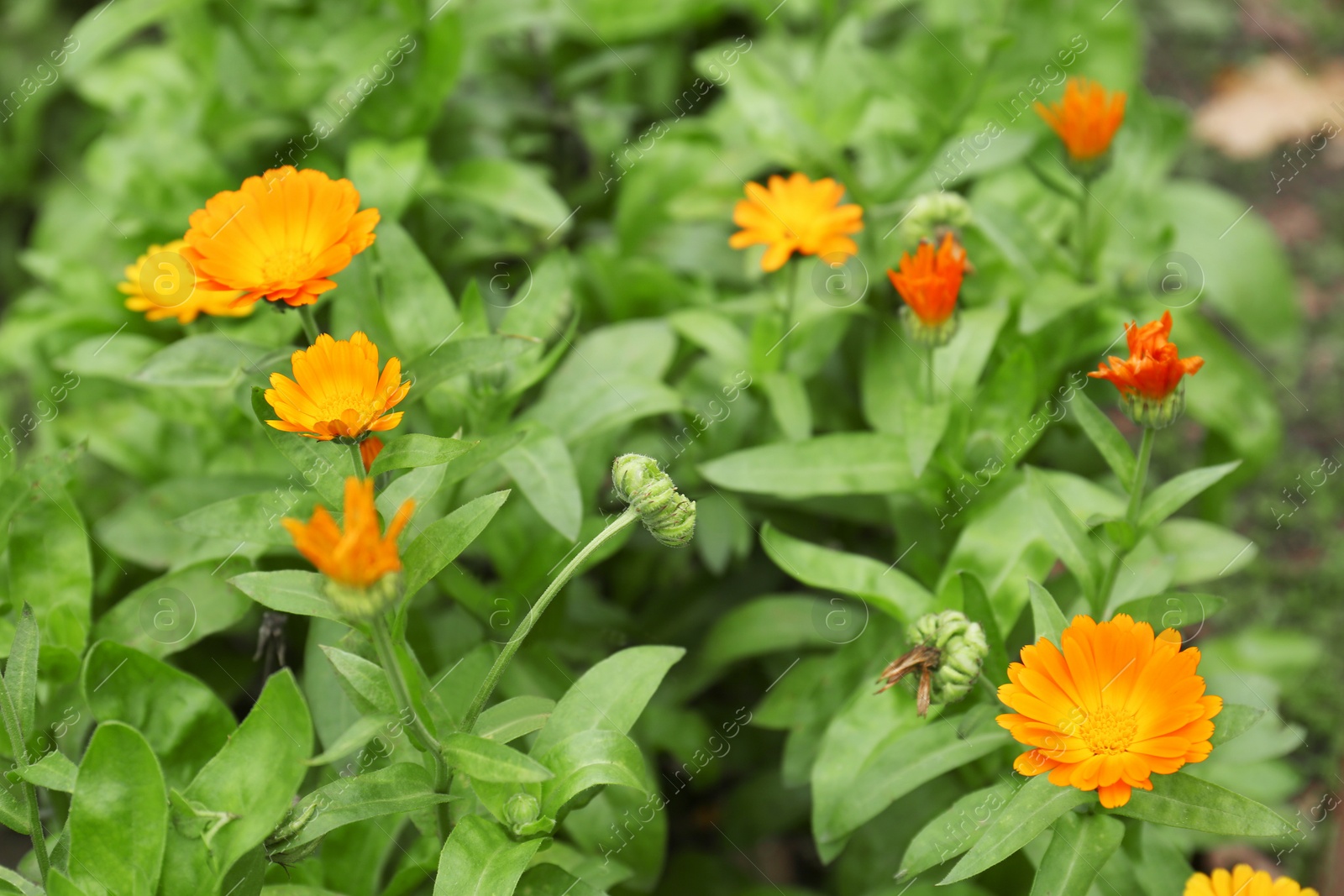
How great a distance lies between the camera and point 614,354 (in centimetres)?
200

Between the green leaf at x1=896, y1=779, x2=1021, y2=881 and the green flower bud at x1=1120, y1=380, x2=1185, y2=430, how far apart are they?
1.55ft

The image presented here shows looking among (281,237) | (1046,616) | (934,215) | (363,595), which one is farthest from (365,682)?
(934,215)

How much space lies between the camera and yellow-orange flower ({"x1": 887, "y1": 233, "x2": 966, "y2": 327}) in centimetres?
150

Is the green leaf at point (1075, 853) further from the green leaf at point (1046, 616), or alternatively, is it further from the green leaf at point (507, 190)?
the green leaf at point (507, 190)

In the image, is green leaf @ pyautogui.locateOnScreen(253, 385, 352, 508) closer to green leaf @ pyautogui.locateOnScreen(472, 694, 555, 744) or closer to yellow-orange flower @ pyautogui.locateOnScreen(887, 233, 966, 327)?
green leaf @ pyautogui.locateOnScreen(472, 694, 555, 744)

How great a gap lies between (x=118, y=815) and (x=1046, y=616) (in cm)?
114

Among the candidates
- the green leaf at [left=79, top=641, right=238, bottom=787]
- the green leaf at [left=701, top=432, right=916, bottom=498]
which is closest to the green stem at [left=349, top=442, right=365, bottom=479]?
the green leaf at [left=79, top=641, right=238, bottom=787]

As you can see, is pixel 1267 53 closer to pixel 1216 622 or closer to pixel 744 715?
pixel 1216 622

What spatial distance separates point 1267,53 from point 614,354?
10.5ft

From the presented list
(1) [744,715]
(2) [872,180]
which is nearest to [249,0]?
(2) [872,180]

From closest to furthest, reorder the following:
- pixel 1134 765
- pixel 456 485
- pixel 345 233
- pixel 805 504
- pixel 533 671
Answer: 1. pixel 1134 765
2. pixel 345 233
3. pixel 456 485
4. pixel 533 671
5. pixel 805 504

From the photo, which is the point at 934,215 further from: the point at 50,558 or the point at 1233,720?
the point at 50,558

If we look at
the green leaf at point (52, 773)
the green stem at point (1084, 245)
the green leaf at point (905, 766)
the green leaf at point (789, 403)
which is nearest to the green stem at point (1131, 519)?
the green leaf at point (905, 766)

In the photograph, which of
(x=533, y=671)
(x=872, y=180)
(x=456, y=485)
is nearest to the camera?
(x=456, y=485)
